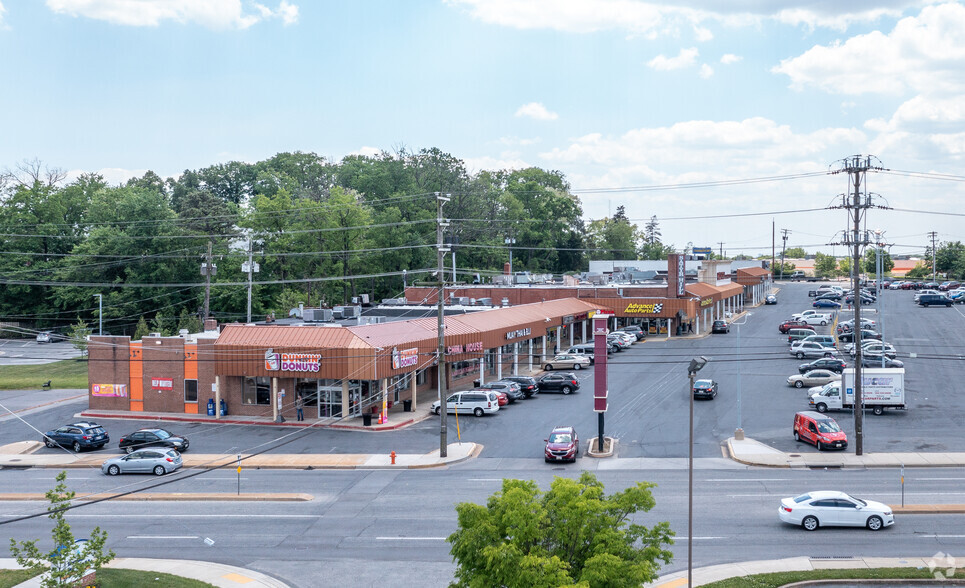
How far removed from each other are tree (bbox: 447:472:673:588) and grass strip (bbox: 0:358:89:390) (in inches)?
2227

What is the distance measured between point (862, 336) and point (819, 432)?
3802 cm

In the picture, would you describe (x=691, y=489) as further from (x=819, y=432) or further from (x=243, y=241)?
(x=243, y=241)

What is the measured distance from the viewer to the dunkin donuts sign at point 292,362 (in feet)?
151

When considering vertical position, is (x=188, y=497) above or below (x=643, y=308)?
below

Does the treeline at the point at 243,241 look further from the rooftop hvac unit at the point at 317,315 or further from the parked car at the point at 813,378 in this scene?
the parked car at the point at 813,378

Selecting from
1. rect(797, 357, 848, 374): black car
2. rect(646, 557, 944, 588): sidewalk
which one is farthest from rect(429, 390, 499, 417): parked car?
rect(646, 557, 944, 588): sidewalk

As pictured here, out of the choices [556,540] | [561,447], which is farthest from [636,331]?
[556,540]

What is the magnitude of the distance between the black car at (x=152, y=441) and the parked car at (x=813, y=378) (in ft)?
131

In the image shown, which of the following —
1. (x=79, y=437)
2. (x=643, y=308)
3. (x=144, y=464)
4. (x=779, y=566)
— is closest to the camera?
(x=779, y=566)

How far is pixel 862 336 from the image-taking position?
234 feet

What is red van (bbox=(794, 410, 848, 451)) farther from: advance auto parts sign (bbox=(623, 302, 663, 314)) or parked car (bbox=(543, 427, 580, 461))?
advance auto parts sign (bbox=(623, 302, 663, 314))

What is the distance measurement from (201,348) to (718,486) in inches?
1327

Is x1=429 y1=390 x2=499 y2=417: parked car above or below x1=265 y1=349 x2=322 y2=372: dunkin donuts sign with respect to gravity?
below

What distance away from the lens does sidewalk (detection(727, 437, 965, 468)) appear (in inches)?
1380
